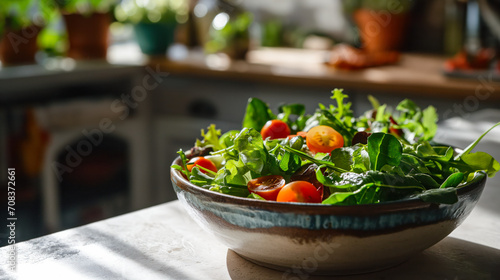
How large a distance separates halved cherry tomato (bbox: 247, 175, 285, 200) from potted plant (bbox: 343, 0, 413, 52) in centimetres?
238

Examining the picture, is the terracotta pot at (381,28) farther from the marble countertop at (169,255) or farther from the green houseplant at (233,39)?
the marble countertop at (169,255)

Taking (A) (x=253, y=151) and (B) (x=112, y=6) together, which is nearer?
(A) (x=253, y=151)

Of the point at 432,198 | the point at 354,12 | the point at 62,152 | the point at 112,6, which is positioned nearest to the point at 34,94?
the point at 62,152

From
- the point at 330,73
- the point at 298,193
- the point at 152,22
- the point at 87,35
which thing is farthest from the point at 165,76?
the point at 298,193

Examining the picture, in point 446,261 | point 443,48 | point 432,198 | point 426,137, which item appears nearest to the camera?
point 432,198

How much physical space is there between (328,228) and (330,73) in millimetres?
1750

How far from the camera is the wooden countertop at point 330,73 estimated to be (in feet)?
6.47

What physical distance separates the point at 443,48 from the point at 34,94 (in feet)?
6.58

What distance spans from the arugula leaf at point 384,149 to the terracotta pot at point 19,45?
7.83ft

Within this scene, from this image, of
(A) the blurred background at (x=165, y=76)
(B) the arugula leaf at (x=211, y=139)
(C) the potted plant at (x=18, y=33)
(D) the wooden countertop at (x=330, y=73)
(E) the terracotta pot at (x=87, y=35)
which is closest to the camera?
(B) the arugula leaf at (x=211, y=139)

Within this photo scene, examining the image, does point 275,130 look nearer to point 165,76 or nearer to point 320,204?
point 320,204

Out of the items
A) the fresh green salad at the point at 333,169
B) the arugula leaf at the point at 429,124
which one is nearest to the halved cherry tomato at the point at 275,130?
the fresh green salad at the point at 333,169

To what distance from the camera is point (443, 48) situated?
2.90 m

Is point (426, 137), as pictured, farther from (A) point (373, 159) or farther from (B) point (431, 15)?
(B) point (431, 15)
